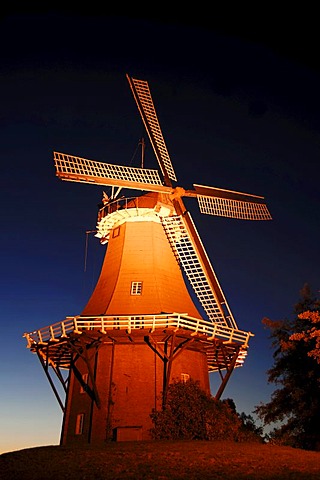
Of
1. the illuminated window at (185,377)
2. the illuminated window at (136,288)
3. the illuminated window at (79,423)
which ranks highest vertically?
the illuminated window at (136,288)

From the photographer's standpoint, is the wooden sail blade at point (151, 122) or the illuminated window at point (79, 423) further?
the wooden sail blade at point (151, 122)

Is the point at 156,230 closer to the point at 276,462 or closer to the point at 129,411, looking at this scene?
the point at 129,411

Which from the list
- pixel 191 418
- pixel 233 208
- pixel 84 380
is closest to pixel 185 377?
pixel 191 418

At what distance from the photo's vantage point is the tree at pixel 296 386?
20.8 meters

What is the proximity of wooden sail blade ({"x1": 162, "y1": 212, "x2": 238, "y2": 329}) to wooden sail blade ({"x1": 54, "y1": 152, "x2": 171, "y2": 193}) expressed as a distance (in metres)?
2.14

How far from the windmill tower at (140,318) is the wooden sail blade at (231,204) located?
0.20 feet

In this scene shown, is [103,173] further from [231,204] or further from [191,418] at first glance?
[191,418]

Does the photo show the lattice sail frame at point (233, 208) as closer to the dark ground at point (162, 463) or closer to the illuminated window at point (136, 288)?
the illuminated window at point (136, 288)

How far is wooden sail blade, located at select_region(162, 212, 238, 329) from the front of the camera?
2647 centimetres

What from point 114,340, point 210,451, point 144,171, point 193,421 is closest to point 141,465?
point 210,451

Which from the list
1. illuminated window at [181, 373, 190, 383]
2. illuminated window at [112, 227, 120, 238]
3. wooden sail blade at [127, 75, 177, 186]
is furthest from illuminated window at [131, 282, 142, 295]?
wooden sail blade at [127, 75, 177, 186]

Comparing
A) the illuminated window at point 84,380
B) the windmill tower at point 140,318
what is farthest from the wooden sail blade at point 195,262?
the illuminated window at point 84,380

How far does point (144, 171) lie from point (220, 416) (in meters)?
13.7

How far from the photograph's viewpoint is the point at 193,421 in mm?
21531
